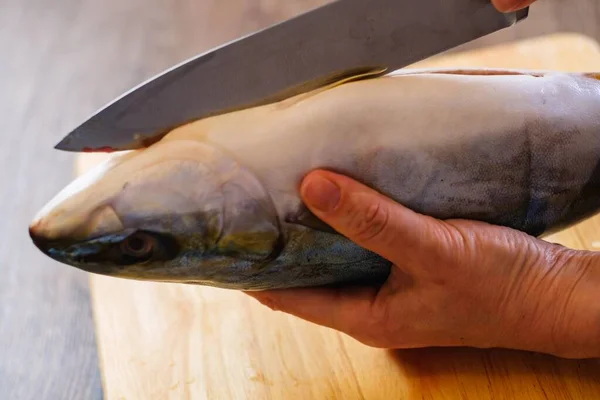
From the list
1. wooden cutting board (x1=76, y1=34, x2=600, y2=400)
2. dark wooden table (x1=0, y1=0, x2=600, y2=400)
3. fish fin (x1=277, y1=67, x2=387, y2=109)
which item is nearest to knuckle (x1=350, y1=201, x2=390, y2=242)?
fish fin (x1=277, y1=67, x2=387, y2=109)

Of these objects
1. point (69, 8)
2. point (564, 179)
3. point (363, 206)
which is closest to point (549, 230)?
point (564, 179)

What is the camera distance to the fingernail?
0.73 meters

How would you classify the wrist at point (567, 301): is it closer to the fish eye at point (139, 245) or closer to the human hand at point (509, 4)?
the human hand at point (509, 4)

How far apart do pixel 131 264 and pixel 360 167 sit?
281 millimetres

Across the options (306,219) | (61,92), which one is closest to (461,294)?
(306,219)

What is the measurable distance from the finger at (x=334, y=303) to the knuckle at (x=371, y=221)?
204mm

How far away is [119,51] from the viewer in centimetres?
217

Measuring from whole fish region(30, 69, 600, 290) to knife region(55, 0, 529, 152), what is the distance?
0.02 metres

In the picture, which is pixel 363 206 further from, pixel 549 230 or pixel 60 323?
pixel 60 323

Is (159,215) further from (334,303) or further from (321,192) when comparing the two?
(334,303)

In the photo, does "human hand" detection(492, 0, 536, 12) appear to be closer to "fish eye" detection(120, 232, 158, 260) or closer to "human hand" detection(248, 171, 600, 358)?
"human hand" detection(248, 171, 600, 358)

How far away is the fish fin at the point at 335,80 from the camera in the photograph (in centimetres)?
78

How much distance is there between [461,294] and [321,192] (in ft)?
0.96

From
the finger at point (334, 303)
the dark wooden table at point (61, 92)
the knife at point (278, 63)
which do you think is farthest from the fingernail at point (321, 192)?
the dark wooden table at point (61, 92)
